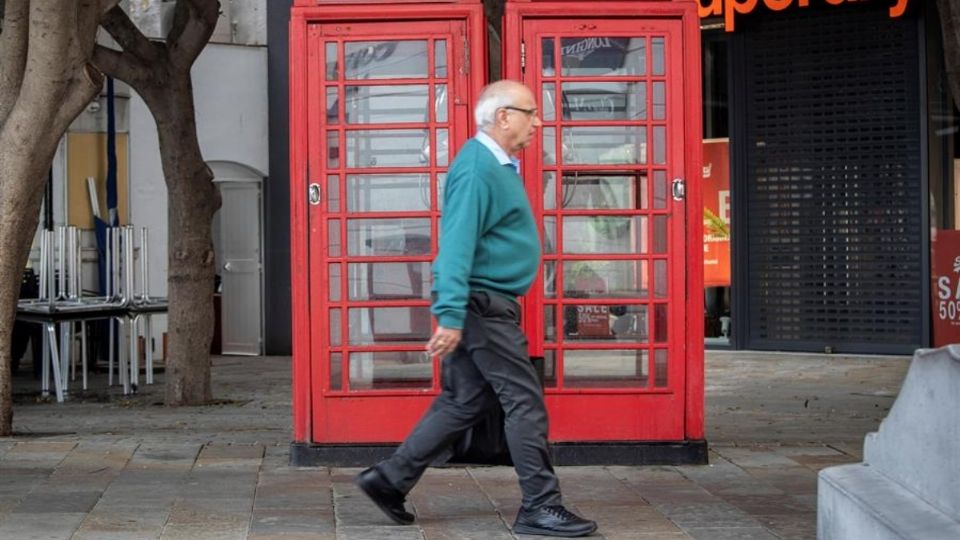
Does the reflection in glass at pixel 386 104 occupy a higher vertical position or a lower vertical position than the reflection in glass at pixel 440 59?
lower

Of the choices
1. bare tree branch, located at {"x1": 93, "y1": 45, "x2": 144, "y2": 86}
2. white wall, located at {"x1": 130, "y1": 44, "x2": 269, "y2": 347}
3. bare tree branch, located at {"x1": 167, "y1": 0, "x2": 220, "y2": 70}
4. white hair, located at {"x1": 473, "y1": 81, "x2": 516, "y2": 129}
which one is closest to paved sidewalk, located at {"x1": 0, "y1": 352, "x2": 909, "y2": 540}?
white hair, located at {"x1": 473, "y1": 81, "x2": 516, "y2": 129}

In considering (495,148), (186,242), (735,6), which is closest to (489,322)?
(495,148)

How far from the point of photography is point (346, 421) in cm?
811

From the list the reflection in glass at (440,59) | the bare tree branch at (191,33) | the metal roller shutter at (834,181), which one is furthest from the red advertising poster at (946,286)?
the bare tree branch at (191,33)

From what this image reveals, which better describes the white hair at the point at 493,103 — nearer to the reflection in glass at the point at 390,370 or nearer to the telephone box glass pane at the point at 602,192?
the telephone box glass pane at the point at 602,192

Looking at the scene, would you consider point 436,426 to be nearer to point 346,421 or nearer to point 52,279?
point 346,421

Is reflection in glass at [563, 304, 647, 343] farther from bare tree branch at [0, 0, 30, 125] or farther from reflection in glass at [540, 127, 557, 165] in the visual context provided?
bare tree branch at [0, 0, 30, 125]

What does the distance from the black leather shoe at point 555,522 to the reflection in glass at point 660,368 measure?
73.7 inches

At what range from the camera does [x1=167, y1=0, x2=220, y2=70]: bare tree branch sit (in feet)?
39.7

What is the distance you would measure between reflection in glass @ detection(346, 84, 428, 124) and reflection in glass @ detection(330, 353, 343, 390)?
3.96 feet

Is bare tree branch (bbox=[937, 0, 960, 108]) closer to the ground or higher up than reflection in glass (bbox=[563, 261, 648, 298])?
higher up

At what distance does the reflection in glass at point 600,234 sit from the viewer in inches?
318

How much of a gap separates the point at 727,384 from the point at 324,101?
6967 mm

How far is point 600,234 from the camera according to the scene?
26.6ft
